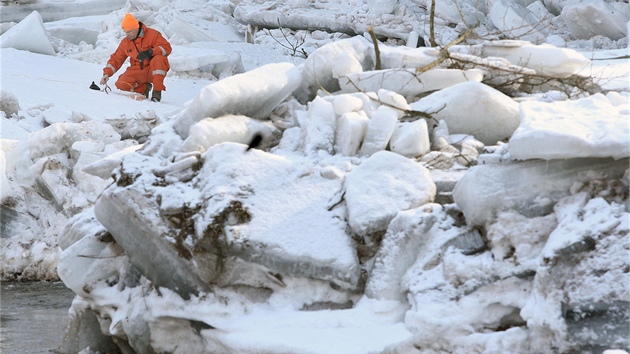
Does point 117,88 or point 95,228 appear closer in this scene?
point 95,228

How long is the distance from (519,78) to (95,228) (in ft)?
7.29

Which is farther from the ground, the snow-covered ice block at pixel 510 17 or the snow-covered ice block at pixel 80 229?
the snow-covered ice block at pixel 80 229

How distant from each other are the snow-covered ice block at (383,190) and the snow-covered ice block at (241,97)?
90 cm

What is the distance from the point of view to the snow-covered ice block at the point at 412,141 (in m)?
4.11

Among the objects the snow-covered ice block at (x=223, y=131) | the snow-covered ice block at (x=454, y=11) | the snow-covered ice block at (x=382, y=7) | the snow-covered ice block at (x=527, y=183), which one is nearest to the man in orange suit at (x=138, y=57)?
the snow-covered ice block at (x=382, y=7)

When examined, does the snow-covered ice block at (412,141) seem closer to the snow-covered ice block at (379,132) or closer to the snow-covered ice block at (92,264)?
the snow-covered ice block at (379,132)

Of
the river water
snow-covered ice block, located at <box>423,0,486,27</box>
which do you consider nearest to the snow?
the river water

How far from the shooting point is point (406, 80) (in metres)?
4.78

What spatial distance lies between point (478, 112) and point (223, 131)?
118cm

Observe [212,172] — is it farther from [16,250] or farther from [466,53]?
[16,250]

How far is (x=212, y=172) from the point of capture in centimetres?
396

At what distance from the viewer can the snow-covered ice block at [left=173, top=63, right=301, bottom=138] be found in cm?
446

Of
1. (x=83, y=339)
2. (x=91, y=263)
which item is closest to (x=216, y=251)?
(x=91, y=263)

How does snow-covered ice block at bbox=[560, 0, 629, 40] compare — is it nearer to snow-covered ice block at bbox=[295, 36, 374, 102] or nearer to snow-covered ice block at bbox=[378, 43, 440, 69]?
snow-covered ice block at bbox=[378, 43, 440, 69]
